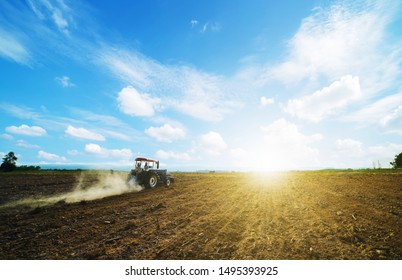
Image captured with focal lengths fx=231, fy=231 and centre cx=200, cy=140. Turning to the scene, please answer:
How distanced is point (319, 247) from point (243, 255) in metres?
1.86

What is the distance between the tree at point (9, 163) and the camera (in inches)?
2126

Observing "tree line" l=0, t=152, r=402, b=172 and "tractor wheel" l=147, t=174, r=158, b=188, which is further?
"tree line" l=0, t=152, r=402, b=172

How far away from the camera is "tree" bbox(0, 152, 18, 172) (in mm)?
54000

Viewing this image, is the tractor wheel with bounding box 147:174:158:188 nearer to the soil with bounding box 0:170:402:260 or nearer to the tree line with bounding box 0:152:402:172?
the soil with bounding box 0:170:402:260

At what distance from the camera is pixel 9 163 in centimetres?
5484

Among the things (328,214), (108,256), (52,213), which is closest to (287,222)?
(328,214)

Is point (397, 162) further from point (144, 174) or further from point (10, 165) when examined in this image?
point (10, 165)

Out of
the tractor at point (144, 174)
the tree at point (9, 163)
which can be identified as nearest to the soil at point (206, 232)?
the tractor at point (144, 174)

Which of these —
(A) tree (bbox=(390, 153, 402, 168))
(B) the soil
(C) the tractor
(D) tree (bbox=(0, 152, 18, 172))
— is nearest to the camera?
Answer: (B) the soil

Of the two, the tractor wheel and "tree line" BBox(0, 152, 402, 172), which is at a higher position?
"tree line" BBox(0, 152, 402, 172)

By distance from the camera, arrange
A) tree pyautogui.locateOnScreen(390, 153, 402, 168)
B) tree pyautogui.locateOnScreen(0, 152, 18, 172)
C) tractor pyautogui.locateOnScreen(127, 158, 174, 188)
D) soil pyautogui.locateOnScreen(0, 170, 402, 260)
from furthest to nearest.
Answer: tree pyautogui.locateOnScreen(390, 153, 402, 168) → tree pyautogui.locateOnScreen(0, 152, 18, 172) → tractor pyautogui.locateOnScreen(127, 158, 174, 188) → soil pyautogui.locateOnScreen(0, 170, 402, 260)

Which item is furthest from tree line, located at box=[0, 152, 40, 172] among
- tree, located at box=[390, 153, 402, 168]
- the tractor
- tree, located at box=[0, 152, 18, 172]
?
tree, located at box=[390, 153, 402, 168]
